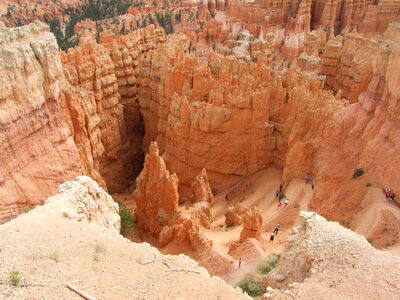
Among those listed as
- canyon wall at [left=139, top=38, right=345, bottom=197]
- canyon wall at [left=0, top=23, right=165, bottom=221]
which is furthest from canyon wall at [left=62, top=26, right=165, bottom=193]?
canyon wall at [left=139, top=38, right=345, bottom=197]

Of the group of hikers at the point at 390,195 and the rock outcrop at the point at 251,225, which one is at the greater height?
the group of hikers at the point at 390,195

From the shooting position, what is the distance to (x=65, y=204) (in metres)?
8.85

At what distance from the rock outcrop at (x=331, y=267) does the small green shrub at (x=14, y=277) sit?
4472 mm

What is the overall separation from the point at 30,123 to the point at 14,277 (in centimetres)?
762

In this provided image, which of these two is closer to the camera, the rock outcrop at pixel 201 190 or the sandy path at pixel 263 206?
the sandy path at pixel 263 206

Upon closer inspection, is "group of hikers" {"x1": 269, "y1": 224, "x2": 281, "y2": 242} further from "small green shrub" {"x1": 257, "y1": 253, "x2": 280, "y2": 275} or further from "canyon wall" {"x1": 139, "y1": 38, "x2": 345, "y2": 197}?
"canyon wall" {"x1": 139, "y1": 38, "x2": 345, "y2": 197}

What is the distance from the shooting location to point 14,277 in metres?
6.26

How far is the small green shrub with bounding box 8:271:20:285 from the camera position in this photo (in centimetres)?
620

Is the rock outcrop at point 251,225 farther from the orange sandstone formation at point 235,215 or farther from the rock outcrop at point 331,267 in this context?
the rock outcrop at point 331,267

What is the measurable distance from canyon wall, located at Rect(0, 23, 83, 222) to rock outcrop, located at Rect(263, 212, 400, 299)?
27.7ft

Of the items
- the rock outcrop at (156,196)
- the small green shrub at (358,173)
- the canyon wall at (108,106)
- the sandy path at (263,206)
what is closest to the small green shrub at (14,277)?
the sandy path at (263,206)

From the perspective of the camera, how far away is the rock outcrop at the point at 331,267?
678 centimetres

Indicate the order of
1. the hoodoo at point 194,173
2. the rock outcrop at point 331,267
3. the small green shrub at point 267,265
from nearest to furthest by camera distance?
the rock outcrop at point 331,267
the hoodoo at point 194,173
the small green shrub at point 267,265

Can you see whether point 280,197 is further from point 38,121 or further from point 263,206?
point 38,121
